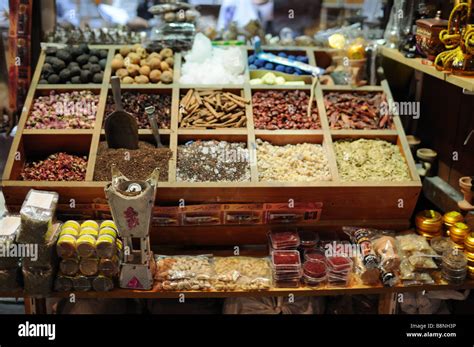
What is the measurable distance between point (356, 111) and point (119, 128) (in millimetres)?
1340

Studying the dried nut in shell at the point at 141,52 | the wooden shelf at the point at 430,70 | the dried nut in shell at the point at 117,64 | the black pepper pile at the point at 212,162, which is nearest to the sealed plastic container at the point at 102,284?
the black pepper pile at the point at 212,162

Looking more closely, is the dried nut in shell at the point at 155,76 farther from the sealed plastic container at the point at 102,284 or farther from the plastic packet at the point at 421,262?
the plastic packet at the point at 421,262

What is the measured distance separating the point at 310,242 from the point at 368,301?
54 cm

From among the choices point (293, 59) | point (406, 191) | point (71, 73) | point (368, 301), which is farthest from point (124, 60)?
point (368, 301)

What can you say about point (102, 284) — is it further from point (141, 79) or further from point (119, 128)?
point (141, 79)

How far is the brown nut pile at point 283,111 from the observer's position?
9.68 ft

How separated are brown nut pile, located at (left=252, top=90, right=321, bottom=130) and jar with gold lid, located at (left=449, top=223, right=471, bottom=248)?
0.89m

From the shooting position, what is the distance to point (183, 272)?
8.38 ft

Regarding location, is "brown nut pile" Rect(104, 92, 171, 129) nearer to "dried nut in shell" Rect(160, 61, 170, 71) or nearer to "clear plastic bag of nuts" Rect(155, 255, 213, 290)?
"dried nut in shell" Rect(160, 61, 170, 71)

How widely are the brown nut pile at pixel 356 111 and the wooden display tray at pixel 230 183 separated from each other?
0.22 ft

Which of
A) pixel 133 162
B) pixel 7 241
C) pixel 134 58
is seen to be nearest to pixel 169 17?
pixel 134 58

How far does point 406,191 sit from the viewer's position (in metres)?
2.67

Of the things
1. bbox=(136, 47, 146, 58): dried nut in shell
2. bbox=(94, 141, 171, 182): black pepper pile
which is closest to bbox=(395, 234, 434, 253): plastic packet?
bbox=(94, 141, 171, 182): black pepper pile

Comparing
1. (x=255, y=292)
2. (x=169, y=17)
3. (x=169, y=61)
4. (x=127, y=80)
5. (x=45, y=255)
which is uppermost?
(x=169, y=17)
